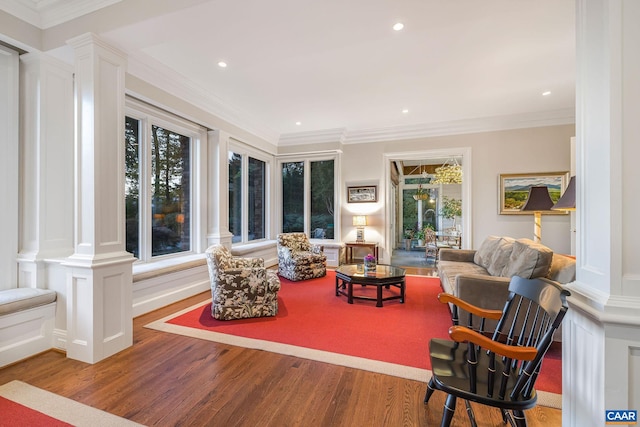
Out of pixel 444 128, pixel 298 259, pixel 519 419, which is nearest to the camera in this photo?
pixel 519 419

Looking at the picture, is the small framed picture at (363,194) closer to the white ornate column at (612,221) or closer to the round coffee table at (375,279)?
the round coffee table at (375,279)

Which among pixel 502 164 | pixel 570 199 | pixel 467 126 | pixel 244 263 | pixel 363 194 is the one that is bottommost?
pixel 244 263

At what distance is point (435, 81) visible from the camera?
3.92 m

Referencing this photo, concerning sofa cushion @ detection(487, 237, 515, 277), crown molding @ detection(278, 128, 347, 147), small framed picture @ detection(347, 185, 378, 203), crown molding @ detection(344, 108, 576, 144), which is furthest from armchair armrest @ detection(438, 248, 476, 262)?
crown molding @ detection(278, 128, 347, 147)

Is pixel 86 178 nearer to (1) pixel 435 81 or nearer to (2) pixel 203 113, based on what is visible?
(2) pixel 203 113

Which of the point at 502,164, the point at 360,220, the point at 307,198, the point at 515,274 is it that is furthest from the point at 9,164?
the point at 502,164

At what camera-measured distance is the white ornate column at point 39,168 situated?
100 inches

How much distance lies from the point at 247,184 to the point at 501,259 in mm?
4755

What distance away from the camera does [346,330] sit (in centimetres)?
293

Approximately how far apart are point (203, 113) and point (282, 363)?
3.91 metres

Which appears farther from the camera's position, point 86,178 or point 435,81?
point 435,81

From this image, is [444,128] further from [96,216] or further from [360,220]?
[96,216]

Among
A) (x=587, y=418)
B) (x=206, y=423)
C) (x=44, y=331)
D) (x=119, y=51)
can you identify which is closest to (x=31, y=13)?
(x=119, y=51)

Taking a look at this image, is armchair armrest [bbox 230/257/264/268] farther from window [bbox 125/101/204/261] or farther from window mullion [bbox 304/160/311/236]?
window mullion [bbox 304/160/311/236]
